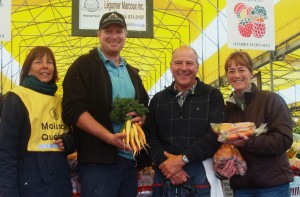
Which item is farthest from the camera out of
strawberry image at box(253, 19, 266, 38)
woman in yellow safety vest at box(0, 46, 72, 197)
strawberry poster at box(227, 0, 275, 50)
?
strawberry image at box(253, 19, 266, 38)

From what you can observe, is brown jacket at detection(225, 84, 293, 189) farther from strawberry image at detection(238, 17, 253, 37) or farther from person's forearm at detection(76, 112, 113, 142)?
strawberry image at detection(238, 17, 253, 37)

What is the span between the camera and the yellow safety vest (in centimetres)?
292

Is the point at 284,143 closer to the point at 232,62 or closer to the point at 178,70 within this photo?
the point at 232,62

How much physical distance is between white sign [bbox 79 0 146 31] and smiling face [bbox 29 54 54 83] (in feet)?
18.3

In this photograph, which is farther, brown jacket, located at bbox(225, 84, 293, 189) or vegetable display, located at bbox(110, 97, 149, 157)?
brown jacket, located at bbox(225, 84, 293, 189)

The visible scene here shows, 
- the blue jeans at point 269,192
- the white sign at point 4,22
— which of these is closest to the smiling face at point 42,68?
the blue jeans at point 269,192

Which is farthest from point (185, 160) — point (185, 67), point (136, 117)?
point (185, 67)

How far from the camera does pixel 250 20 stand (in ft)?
23.7

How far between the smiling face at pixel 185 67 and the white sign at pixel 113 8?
5.54 metres

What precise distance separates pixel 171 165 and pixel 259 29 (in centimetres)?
498

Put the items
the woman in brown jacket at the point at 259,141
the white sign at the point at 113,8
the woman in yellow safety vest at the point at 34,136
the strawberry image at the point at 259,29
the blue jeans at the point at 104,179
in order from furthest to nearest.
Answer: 1. the white sign at the point at 113,8
2. the strawberry image at the point at 259,29
3. the woman in brown jacket at the point at 259,141
4. the blue jeans at the point at 104,179
5. the woman in yellow safety vest at the point at 34,136

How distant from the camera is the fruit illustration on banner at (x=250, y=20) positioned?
23.7 ft

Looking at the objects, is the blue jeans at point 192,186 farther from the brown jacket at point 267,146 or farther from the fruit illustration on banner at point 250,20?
the fruit illustration on banner at point 250,20

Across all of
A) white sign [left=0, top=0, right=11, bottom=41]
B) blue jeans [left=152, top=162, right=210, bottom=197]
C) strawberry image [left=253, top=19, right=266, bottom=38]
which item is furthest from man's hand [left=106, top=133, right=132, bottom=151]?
strawberry image [left=253, top=19, right=266, bottom=38]
